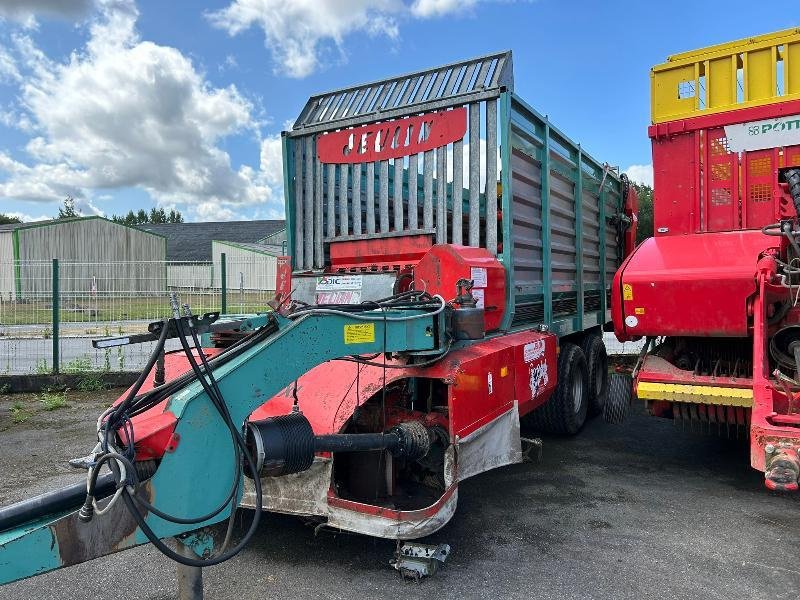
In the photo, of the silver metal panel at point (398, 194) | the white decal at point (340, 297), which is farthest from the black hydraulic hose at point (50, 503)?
the silver metal panel at point (398, 194)

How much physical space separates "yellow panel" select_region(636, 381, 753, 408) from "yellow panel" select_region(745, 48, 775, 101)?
248 cm

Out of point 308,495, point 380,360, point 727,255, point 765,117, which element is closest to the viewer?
point 308,495

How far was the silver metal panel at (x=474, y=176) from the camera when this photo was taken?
447 cm

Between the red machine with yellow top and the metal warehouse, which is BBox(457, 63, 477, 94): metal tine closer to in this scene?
the red machine with yellow top

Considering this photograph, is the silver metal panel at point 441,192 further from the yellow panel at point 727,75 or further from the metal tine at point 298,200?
the yellow panel at point 727,75

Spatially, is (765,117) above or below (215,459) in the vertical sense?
above

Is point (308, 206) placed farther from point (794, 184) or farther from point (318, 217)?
point (794, 184)

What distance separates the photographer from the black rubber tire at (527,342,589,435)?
555cm

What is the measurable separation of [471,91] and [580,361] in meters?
2.96

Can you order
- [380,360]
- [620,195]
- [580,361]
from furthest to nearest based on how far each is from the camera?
[620,195], [580,361], [380,360]

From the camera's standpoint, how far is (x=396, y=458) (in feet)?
11.0

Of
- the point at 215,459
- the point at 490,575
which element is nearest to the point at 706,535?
the point at 490,575

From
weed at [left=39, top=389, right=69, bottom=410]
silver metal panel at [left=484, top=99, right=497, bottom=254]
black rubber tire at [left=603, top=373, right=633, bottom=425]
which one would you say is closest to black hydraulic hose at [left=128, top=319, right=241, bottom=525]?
silver metal panel at [left=484, top=99, right=497, bottom=254]

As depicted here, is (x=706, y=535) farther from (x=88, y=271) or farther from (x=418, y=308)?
(x=88, y=271)
